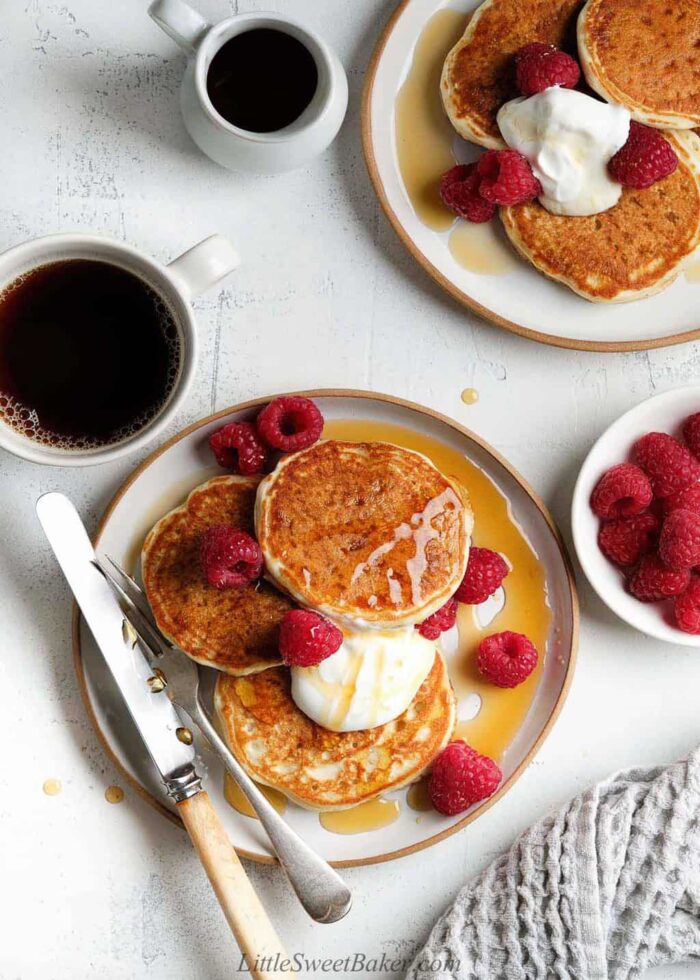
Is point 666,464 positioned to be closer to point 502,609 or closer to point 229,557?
point 502,609

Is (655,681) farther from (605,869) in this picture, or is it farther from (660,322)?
(660,322)

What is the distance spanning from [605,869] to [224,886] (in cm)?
61

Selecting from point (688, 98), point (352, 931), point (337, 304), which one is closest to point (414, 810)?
point (352, 931)

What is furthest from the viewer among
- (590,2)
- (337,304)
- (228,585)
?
(337,304)

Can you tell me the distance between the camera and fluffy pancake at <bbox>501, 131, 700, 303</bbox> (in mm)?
1578

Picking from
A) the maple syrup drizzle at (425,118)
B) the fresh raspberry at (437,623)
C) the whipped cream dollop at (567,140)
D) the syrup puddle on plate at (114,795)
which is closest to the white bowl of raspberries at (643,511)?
the fresh raspberry at (437,623)

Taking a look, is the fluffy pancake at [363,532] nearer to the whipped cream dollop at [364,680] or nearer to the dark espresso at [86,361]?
the whipped cream dollop at [364,680]

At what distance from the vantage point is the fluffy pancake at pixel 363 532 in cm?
147

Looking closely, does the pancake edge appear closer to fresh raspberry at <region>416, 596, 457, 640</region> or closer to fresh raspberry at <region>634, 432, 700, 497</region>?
fresh raspberry at <region>634, 432, 700, 497</region>

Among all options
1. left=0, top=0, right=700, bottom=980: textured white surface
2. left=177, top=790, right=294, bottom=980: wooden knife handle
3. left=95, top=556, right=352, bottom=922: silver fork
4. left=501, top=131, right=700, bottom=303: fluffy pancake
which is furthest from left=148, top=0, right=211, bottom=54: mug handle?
left=177, top=790, right=294, bottom=980: wooden knife handle

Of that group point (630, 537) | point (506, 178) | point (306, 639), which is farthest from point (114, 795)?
point (506, 178)

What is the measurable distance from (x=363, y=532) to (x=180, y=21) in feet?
2.64

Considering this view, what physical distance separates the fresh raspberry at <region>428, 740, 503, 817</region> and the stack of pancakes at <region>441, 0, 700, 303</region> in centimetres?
76

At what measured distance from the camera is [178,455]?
5.11ft
